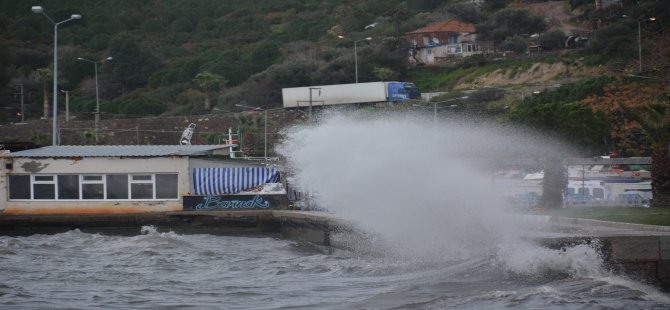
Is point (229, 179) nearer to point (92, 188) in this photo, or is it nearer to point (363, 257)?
point (92, 188)

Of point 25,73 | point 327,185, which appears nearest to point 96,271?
point 327,185

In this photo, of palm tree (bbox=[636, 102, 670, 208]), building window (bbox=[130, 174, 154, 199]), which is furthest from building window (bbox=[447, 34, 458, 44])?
palm tree (bbox=[636, 102, 670, 208])

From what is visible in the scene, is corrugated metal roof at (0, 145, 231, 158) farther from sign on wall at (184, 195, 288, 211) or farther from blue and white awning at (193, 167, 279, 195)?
sign on wall at (184, 195, 288, 211)

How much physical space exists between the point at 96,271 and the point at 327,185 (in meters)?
7.18

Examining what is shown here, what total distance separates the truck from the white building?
126ft

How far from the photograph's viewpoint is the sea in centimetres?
2019

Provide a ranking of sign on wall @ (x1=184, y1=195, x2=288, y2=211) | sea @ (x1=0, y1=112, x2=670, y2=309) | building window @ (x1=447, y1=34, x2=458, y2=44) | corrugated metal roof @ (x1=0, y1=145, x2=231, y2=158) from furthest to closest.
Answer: building window @ (x1=447, y1=34, x2=458, y2=44)
corrugated metal roof @ (x1=0, y1=145, x2=231, y2=158)
sign on wall @ (x1=184, y1=195, x2=288, y2=211)
sea @ (x1=0, y1=112, x2=670, y2=309)

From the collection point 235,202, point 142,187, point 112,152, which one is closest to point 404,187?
point 235,202

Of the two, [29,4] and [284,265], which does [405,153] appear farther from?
[29,4]

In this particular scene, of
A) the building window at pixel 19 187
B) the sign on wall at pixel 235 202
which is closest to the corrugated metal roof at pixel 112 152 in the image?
the building window at pixel 19 187

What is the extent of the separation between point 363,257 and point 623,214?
8527mm

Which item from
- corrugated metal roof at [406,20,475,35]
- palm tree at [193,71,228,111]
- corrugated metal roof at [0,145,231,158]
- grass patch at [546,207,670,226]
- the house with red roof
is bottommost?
grass patch at [546,207,670,226]

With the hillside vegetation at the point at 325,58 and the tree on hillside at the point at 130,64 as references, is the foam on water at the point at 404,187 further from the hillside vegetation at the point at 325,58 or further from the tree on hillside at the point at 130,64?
the tree on hillside at the point at 130,64

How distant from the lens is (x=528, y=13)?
106125 mm
